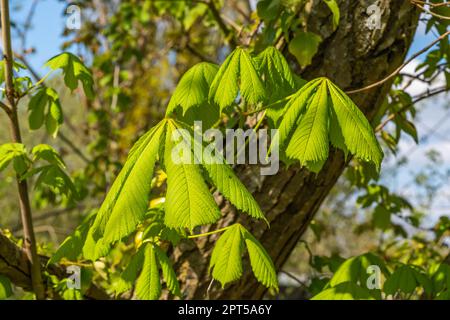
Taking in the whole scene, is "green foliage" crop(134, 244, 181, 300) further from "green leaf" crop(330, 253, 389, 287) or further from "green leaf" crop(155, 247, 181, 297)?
"green leaf" crop(330, 253, 389, 287)

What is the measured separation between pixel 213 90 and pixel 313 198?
55 cm

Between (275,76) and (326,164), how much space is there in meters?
0.41

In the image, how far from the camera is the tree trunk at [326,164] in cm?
128

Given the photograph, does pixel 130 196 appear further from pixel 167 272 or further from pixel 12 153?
pixel 12 153

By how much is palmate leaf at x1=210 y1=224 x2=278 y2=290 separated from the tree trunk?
1.33ft

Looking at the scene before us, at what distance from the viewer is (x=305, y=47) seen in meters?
1.26

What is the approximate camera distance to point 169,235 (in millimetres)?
951

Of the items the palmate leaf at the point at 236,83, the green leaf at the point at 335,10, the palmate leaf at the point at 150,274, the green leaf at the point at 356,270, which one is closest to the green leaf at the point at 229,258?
the palmate leaf at the point at 150,274

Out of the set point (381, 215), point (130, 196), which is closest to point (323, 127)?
point (130, 196)

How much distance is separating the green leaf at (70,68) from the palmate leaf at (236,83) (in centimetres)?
44

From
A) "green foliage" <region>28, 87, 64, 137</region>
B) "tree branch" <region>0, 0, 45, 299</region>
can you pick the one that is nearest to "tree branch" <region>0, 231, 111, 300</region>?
"tree branch" <region>0, 0, 45, 299</region>

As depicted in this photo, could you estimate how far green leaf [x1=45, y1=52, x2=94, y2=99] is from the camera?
1.21 metres

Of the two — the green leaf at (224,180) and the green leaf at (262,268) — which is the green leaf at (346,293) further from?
the green leaf at (224,180)
